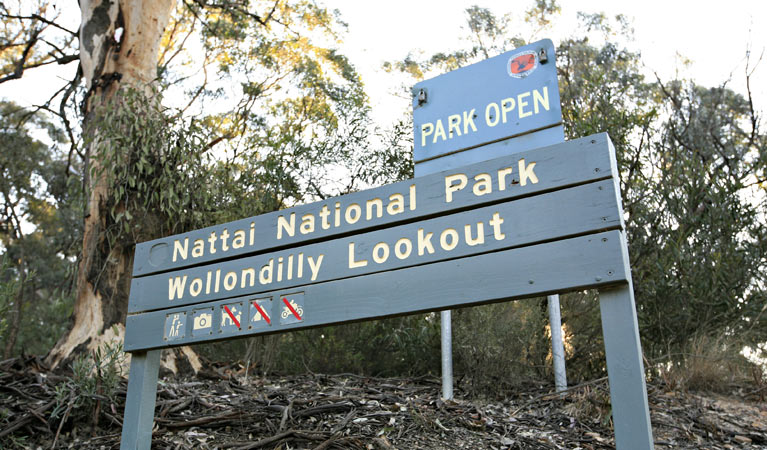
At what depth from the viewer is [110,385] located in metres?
4.43

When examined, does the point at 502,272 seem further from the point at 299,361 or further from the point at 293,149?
the point at 293,149

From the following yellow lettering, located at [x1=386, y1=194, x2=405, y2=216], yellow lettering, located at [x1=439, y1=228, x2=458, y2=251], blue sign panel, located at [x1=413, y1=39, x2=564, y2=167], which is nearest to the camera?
yellow lettering, located at [x1=439, y1=228, x2=458, y2=251]

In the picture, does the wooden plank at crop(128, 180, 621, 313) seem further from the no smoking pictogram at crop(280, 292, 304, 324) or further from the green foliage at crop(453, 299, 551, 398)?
the green foliage at crop(453, 299, 551, 398)

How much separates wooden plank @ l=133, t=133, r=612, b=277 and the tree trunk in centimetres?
247

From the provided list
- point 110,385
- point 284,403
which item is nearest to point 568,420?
point 284,403

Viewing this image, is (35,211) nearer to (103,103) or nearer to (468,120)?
(103,103)

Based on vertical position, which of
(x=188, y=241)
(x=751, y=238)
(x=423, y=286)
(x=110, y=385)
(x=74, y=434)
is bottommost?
(x=74, y=434)

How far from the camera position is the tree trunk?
260 inches

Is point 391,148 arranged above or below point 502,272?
above

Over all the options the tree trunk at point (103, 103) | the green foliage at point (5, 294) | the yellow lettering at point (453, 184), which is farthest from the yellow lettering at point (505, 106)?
the tree trunk at point (103, 103)

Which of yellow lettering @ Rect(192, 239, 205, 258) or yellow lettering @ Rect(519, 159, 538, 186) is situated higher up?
yellow lettering @ Rect(519, 159, 538, 186)

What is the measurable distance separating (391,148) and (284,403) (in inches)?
195

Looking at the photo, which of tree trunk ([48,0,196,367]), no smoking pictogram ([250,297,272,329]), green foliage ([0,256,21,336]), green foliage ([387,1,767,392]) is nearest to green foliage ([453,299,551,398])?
green foliage ([387,1,767,392])

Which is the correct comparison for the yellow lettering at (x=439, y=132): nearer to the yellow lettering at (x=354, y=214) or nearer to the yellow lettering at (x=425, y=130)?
the yellow lettering at (x=425, y=130)
